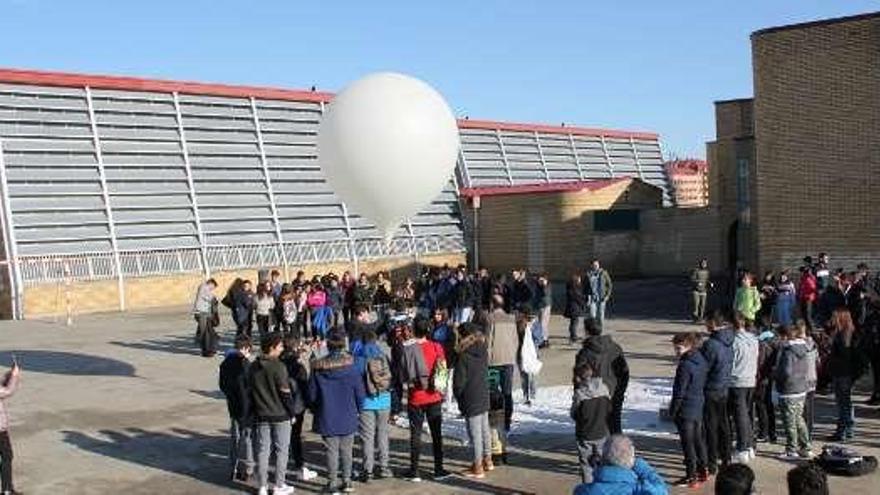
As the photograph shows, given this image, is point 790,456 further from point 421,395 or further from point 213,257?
point 213,257

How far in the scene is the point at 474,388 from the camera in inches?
372

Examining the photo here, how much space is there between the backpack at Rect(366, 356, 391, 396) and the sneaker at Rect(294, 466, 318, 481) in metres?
1.17

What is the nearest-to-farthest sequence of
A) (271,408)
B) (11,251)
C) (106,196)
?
1. (271,408)
2. (11,251)
3. (106,196)

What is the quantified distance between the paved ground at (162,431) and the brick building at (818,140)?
3.67 metres

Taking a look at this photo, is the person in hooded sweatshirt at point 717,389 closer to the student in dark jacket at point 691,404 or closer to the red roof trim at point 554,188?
the student in dark jacket at point 691,404

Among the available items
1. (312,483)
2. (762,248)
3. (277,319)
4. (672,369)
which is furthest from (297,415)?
(762,248)

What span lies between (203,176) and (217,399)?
19259 mm

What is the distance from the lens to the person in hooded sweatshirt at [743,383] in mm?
9617

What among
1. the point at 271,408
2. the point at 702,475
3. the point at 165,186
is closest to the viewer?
the point at 271,408

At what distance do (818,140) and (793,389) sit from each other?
13.0 meters

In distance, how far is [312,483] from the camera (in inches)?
382

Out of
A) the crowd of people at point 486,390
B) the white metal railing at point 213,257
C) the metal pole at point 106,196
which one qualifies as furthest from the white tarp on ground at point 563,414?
the metal pole at point 106,196

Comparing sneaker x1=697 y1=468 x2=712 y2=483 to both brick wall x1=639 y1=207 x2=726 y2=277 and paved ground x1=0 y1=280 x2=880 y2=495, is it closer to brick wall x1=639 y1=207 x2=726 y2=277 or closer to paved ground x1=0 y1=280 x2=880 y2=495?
paved ground x1=0 y1=280 x2=880 y2=495

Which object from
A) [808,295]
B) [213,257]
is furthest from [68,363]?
[213,257]
